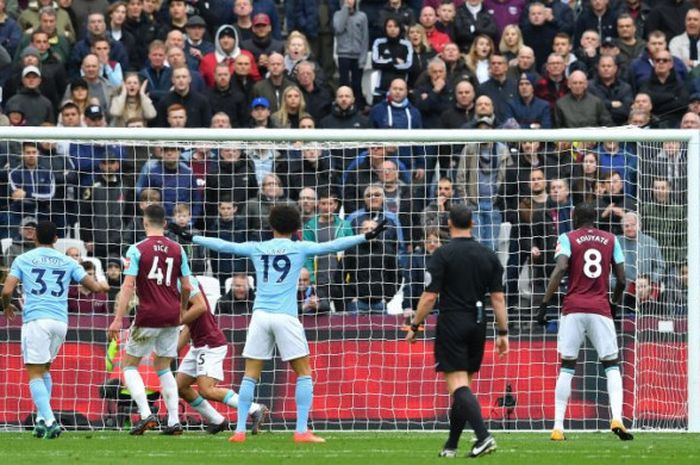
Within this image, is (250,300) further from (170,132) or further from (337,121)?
(337,121)

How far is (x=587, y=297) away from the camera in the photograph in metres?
18.0

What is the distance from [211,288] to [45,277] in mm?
3136

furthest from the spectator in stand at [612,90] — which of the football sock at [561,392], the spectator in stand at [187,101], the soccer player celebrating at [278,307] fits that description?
the soccer player celebrating at [278,307]

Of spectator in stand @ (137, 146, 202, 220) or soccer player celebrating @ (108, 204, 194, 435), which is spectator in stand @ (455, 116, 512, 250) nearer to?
spectator in stand @ (137, 146, 202, 220)

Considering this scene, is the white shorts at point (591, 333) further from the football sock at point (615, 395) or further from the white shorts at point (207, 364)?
the white shorts at point (207, 364)

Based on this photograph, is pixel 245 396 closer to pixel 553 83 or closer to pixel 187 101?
pixel 187 101

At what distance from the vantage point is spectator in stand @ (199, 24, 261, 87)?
1035 inches

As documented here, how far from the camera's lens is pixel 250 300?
68.7ft

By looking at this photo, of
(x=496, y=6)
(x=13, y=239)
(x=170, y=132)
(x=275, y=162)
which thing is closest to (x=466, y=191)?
(x=275, y=162)

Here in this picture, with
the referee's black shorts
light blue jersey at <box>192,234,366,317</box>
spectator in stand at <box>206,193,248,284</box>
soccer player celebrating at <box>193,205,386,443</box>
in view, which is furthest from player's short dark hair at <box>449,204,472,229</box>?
spectator in stand at <box>206,193,248,284</box>

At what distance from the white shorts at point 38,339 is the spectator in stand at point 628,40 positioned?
1238cm

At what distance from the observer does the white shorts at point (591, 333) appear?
17938mm

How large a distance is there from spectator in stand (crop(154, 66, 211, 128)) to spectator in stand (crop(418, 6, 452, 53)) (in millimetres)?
4327

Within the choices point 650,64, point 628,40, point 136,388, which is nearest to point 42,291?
point 136,388
